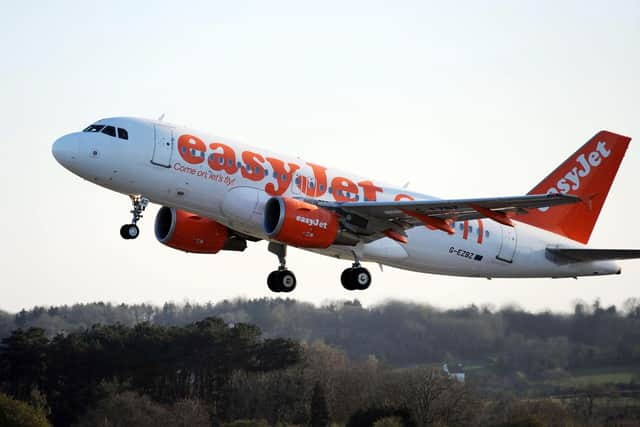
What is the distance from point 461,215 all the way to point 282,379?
1462 inches

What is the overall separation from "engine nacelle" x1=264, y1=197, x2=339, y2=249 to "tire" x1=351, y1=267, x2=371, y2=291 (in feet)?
7.87

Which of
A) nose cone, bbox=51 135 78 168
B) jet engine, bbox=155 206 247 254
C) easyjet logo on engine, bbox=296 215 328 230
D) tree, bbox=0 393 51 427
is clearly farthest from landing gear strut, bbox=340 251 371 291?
tree, bbox=0 393 51 427

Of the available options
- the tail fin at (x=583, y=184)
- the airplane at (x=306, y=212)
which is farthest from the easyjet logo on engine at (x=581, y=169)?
the airplane at (x=306, y=212)

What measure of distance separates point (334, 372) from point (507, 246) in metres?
30.4

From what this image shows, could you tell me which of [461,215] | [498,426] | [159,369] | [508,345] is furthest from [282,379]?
[461,215]

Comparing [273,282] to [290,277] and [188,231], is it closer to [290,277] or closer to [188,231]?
[290,277]

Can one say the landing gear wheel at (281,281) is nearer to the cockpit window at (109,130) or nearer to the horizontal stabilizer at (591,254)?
the cockpit window at (109,130)

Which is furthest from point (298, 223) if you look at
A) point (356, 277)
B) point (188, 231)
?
point (188, 231)

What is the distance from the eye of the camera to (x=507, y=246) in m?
44.4

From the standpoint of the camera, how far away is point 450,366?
73.2m

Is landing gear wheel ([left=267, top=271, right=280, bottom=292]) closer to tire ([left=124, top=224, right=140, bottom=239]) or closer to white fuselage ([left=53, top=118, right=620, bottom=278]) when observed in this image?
white fuselage ([left=53, top=118, right=620, bottom=278])

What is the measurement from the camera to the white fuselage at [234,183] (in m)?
37.4

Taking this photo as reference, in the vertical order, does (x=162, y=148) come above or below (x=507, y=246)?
above

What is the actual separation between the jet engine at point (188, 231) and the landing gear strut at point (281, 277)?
1995 millimetres
